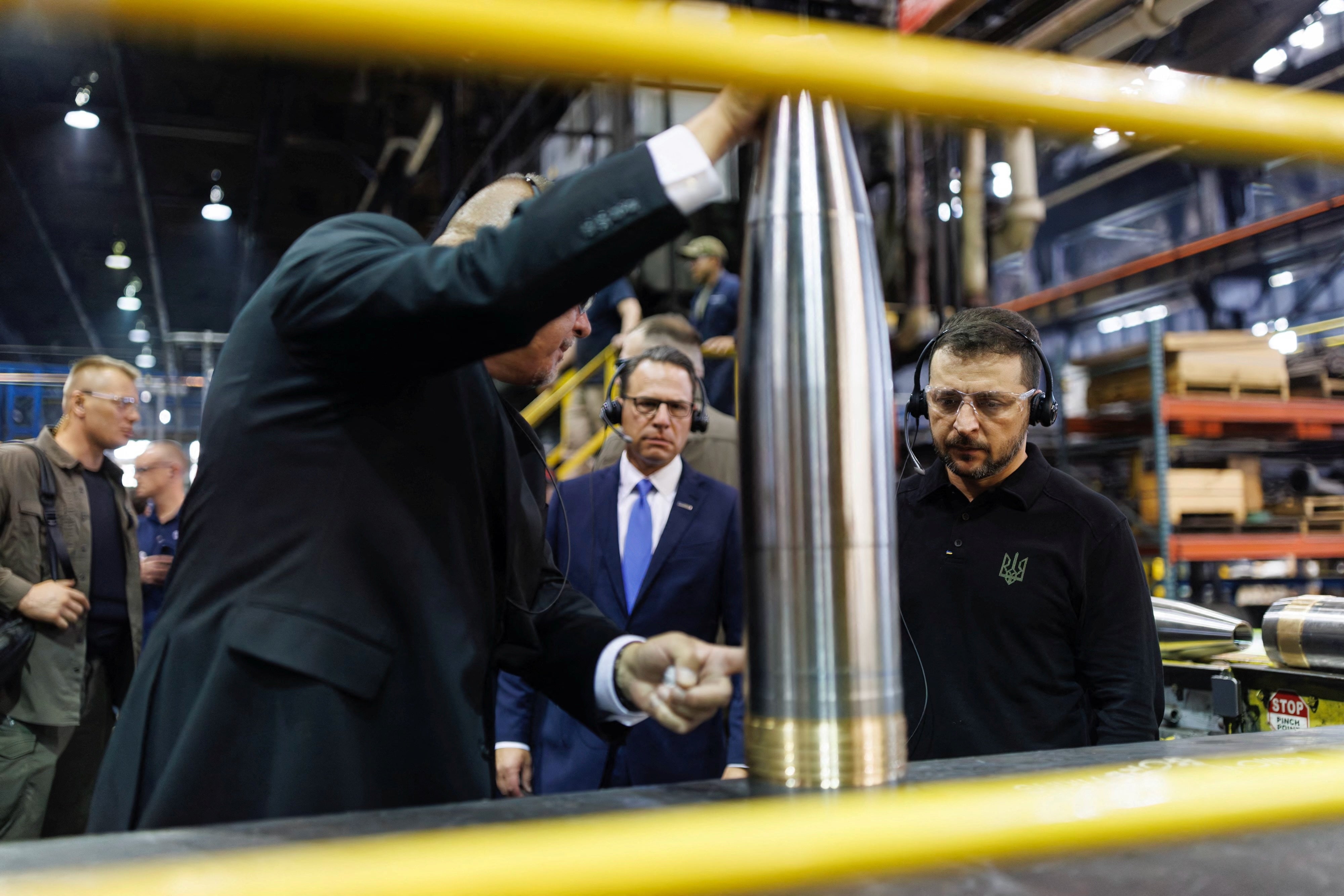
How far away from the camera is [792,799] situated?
2.40 feet

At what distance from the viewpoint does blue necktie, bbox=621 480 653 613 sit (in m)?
2.90

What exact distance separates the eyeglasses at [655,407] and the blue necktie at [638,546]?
21cm

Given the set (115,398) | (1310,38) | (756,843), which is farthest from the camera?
(1310,38)

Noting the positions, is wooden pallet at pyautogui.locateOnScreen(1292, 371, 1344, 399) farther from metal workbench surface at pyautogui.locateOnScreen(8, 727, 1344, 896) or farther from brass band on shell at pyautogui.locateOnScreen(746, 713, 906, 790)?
brass band on shell at pyautogui.locateOnScreen(746, 713, 906, 790)

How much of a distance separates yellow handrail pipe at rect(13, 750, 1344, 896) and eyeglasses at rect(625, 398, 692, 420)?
2.33m

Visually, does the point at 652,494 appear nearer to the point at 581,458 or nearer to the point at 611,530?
the point at 611,530

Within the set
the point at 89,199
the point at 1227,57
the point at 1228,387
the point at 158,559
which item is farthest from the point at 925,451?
the point at 89,199

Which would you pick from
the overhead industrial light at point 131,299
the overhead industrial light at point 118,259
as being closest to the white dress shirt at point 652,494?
the overhead industrial light at point 118,259

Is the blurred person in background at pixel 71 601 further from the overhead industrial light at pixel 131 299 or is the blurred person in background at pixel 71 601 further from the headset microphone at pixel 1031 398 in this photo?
the overhead industrial light at pixel 131 299

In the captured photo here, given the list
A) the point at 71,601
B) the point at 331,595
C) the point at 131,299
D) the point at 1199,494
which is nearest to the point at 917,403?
the point at 331,595

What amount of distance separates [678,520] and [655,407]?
0.38 m

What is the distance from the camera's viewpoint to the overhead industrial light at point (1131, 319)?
13.9 m

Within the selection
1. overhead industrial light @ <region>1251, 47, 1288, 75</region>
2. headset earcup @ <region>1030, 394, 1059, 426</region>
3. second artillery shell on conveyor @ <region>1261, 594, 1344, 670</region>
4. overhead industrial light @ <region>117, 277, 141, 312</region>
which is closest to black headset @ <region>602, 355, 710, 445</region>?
headset earcup @ <region>1030, 394, 1059, 426</region>

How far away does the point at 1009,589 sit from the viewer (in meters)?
2.16
